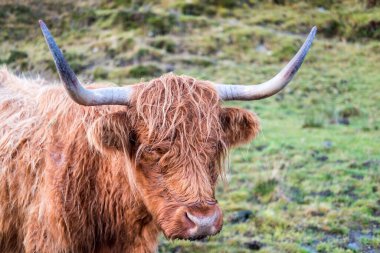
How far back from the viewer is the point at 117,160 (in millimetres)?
3883

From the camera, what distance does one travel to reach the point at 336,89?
53.3 ft

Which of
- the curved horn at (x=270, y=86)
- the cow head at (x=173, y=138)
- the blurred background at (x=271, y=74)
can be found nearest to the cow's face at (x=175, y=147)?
the cow head at (x=173, y=138)

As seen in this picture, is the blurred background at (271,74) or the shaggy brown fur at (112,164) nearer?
the shaggy brown fur at (112,164)

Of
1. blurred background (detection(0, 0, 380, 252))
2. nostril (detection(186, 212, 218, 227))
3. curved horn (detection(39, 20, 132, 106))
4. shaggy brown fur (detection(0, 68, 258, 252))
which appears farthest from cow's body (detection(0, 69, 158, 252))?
blurred background (detection(0, 0, 380, 252))

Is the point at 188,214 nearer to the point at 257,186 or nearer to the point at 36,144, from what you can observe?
the point at 36,144

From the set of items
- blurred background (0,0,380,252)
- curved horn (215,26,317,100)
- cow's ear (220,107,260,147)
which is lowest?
blurred background (0,0,380,252)

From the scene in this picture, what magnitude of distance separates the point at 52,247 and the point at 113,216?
495 mm

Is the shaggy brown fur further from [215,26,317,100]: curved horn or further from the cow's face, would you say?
[215,26,317,100]: curved horn

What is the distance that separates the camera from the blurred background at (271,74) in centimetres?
687

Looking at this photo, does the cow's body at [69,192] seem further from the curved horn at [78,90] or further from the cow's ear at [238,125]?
the cow's ear at [238,125]

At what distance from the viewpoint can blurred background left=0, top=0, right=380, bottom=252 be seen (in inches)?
271

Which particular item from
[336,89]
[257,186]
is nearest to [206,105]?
[257,186]

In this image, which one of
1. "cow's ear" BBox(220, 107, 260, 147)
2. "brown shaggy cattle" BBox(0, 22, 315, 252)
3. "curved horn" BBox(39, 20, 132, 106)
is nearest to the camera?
"curved horn" BBox(39, 20, 132, 106)

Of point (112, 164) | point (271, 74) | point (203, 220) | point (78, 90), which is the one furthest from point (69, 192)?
point (271, 74)
